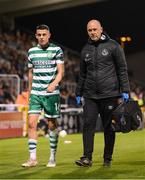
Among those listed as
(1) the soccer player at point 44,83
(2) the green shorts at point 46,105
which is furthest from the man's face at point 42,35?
(2) the green shorts at point 46,105

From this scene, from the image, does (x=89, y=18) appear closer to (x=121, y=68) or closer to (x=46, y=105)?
(x=46, y=105)

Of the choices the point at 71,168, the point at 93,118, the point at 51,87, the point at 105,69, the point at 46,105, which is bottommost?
the point at 71,168

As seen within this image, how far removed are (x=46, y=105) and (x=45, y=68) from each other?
1.81 ft

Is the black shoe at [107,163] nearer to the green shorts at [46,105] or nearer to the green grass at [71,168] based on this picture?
the green grass at [71,168]

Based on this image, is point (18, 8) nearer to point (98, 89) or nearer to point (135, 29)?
point (135, 29)

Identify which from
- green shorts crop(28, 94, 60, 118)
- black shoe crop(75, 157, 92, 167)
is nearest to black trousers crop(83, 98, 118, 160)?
black shoe crop(75, 157, 92, 167)

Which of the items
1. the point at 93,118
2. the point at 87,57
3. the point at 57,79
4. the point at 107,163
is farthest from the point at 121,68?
the point at 107,163

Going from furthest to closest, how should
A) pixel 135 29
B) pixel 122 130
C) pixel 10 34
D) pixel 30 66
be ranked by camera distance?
pixel 135 29
pixel 10 34
pixel 30 66
pixel 122 130

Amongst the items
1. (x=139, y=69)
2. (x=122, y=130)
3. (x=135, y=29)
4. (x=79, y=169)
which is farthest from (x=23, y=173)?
(x=139, y=69)

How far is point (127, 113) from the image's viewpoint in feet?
27.5

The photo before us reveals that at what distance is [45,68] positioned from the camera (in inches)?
342

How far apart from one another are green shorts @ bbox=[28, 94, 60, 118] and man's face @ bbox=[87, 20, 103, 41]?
1070 mm

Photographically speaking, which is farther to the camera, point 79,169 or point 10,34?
point 10,34

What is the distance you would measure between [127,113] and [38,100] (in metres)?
1.36
